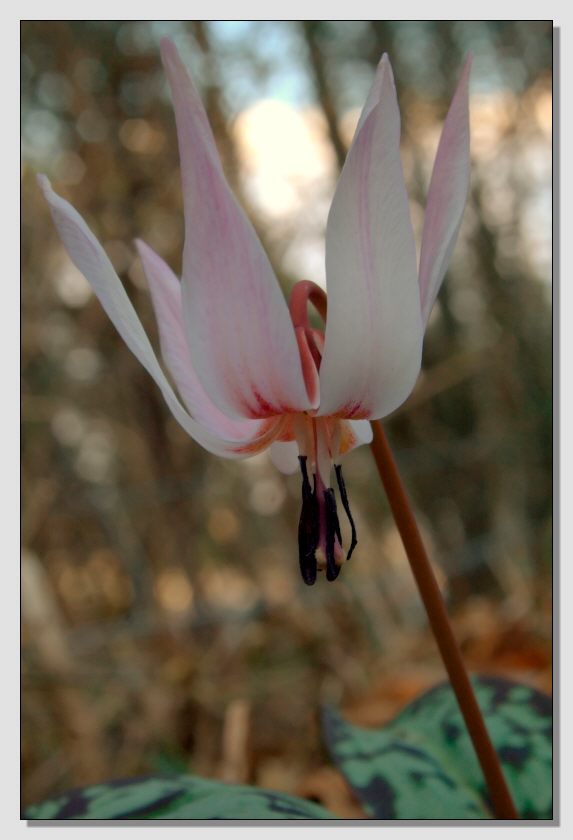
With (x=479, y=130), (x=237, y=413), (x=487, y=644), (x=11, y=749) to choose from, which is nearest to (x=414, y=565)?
(x=237, y=413)

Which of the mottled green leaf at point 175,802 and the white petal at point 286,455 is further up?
the white petal at point 286,455

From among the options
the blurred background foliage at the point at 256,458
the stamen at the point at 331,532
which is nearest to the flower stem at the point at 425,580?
the stamen at the point at 331,532

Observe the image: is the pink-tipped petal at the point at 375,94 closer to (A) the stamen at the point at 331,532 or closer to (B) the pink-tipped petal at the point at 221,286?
(B) the pink-tipped petal at the point at 221,286

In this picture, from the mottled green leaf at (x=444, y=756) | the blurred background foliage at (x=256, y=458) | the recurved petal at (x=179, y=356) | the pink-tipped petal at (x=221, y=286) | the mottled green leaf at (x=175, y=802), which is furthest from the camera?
the blurred background foliage at (x=256, y=458)

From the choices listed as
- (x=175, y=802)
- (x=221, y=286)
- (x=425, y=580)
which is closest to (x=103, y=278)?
(x=221, y=286)

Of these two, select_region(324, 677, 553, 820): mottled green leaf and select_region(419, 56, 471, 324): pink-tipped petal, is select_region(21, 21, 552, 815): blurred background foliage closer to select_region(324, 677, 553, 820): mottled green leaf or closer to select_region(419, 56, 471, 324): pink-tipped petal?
select_region(324, 677, 553, 820): mottled green leaf

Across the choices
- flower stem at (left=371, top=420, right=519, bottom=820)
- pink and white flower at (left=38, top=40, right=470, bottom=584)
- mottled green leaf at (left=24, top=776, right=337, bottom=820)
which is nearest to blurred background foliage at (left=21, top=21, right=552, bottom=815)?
mottled green leaf at (left=24, top=776, right=337, bottom=820)

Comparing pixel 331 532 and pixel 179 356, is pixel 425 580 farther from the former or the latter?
pixel 179 356
